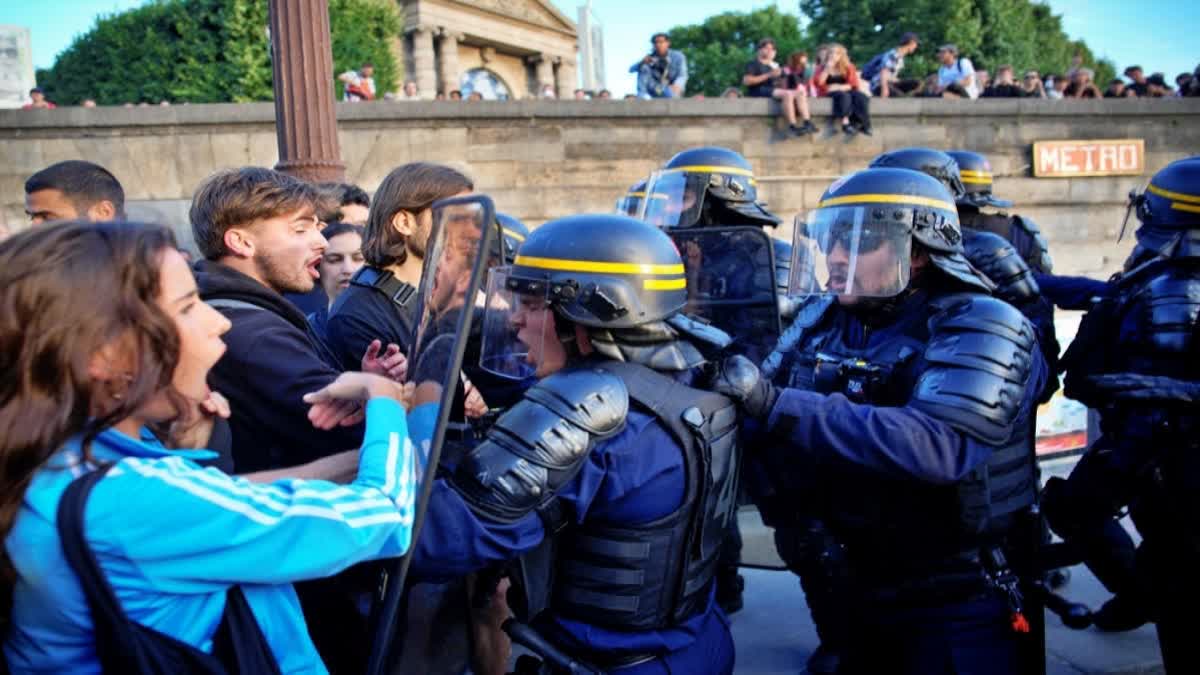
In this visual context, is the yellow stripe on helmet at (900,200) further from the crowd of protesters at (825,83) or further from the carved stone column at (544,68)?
the carved stone column at (544,68)

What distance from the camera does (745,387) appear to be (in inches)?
79.6

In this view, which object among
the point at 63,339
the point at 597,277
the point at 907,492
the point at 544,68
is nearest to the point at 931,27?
the point at 544,68

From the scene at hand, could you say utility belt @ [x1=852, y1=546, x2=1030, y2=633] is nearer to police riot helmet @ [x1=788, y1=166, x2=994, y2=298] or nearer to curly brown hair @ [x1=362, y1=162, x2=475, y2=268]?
police riot helmet @ [x1=788, y1=166, x2=994, y2=298]

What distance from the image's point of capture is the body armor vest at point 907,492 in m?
2.40

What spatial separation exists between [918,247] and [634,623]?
1519mm

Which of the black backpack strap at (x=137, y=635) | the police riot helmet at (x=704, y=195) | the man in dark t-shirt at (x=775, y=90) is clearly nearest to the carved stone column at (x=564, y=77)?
the man in dark t-shirt at (x=775, y=90)

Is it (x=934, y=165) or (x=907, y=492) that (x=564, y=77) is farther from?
(x=907, y=492)

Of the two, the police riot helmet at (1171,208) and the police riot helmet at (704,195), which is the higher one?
the police riot helmet at (704,195)

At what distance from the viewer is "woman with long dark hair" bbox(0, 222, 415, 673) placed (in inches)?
46.2

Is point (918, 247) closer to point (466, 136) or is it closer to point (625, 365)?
point (625, 365)

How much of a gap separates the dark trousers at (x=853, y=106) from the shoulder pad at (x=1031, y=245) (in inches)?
296

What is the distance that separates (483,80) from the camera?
30625 mm

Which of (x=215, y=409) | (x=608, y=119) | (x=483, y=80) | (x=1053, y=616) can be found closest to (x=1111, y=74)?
(x=483, y=80)

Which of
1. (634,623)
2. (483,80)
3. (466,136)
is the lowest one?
(634,623)
